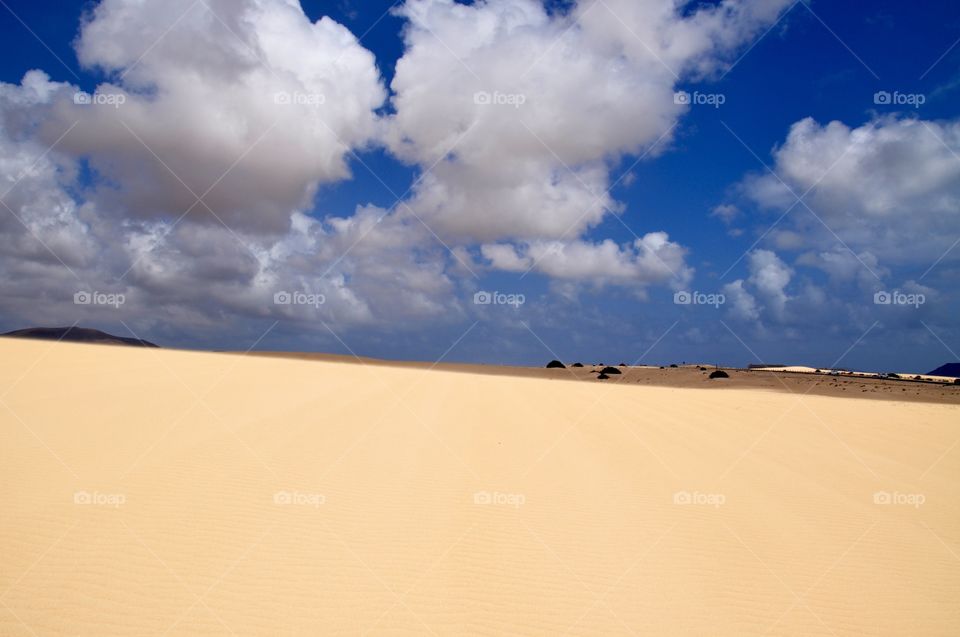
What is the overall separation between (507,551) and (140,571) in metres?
3.34

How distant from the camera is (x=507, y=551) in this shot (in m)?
5.52

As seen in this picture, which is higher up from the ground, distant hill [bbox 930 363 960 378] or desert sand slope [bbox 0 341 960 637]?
distant hill [bbox 930 363 960 378]

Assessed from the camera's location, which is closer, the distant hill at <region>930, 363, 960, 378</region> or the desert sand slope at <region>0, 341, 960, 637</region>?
the desert sand slope at <region>0, 341, 960, 637</region>

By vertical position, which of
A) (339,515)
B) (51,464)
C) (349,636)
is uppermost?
(51,464)

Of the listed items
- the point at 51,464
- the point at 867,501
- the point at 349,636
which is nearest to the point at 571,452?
the point at 867,501

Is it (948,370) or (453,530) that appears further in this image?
(948,370)

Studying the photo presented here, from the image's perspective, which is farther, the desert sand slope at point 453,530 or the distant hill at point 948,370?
the distant hill at point 948,370

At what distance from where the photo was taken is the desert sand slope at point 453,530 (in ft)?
14.5

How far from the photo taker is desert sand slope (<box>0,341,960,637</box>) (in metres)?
4.42

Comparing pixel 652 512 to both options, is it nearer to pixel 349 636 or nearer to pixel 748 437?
pixel 349 636

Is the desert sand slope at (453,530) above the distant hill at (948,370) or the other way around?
the other way around

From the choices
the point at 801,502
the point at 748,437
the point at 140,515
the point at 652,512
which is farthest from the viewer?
the point at 748,437

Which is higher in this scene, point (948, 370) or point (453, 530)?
point (948, 370)

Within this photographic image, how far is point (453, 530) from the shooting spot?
235 inches
